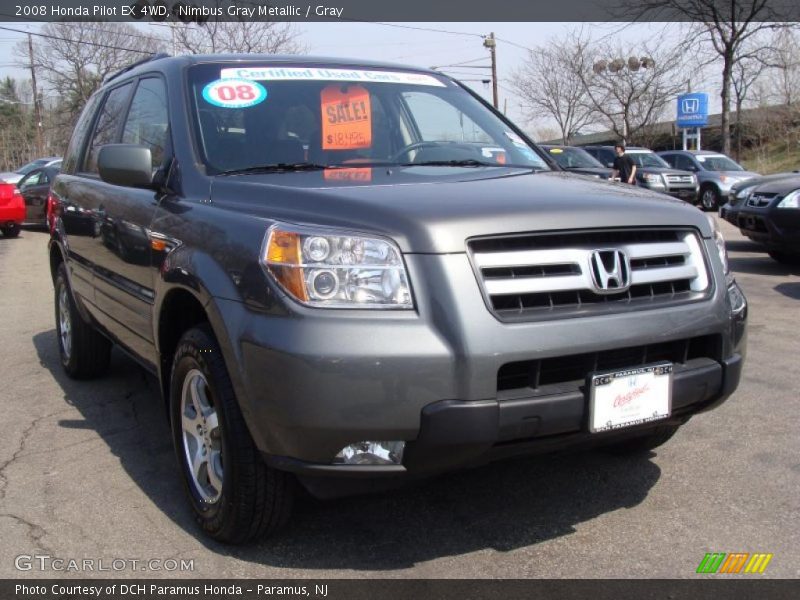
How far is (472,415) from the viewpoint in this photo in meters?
2.41

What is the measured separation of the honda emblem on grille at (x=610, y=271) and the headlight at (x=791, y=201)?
22.5ft

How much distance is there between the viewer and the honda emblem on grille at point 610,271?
2.66m

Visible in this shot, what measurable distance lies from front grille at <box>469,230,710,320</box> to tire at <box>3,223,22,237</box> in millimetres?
15809

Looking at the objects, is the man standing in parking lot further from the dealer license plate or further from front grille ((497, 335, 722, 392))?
the dealer license plate

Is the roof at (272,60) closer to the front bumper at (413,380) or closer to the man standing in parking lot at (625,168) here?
the front bumper at (413,380)

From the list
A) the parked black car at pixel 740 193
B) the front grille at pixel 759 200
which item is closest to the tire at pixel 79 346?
the front grille at pixel 759 200

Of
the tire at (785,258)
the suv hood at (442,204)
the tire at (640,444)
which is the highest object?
the suv hood at (442,204)

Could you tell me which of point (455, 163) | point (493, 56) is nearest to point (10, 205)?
point (455, 163)

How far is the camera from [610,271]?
269 cm

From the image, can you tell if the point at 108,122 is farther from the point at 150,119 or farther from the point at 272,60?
the point at 272,60

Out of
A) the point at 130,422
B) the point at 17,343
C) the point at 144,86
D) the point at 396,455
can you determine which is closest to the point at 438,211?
the point at 396,455

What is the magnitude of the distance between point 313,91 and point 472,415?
6.46 ft
